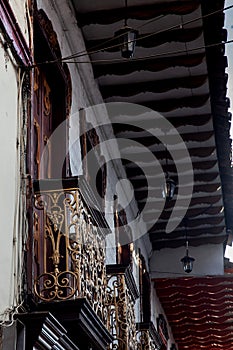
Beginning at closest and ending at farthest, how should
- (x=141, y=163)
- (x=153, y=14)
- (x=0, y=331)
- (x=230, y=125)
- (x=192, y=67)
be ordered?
(x=0, y=331) < (x=153, y=14) < (x=192, y=67) < (x=230, y=125) < (x=141, y=163)

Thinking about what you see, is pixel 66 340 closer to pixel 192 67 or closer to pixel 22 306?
pixel 22 306

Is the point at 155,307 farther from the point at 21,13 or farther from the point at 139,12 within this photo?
the point at 21,13

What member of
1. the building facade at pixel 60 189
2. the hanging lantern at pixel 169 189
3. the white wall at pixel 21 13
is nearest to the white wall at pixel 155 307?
the building facade at pixel 60 189

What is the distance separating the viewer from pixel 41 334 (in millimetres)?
6273

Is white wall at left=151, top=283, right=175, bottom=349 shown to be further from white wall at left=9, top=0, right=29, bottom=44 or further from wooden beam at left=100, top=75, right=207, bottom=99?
white wall at left=9, top=0, right=29, bottom=44

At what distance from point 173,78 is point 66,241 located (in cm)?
484

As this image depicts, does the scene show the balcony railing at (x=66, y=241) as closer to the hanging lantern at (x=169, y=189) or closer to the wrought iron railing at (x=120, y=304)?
the wrought iron railing at (x=120, y=304)

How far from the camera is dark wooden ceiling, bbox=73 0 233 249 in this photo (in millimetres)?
10078

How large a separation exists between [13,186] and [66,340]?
1402mm

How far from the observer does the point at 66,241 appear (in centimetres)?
716

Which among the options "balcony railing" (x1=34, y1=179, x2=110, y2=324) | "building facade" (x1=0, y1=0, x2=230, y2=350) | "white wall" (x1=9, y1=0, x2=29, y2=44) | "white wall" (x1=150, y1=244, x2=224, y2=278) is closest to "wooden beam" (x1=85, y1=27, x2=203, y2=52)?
"building facade" (x1=0, y1=0, x2=230, y2=350)

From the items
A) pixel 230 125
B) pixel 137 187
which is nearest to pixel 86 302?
pixel 230 125

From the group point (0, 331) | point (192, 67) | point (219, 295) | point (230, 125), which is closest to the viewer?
point (0, 331)

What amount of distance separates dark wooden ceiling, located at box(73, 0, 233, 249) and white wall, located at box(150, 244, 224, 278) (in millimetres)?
1961
